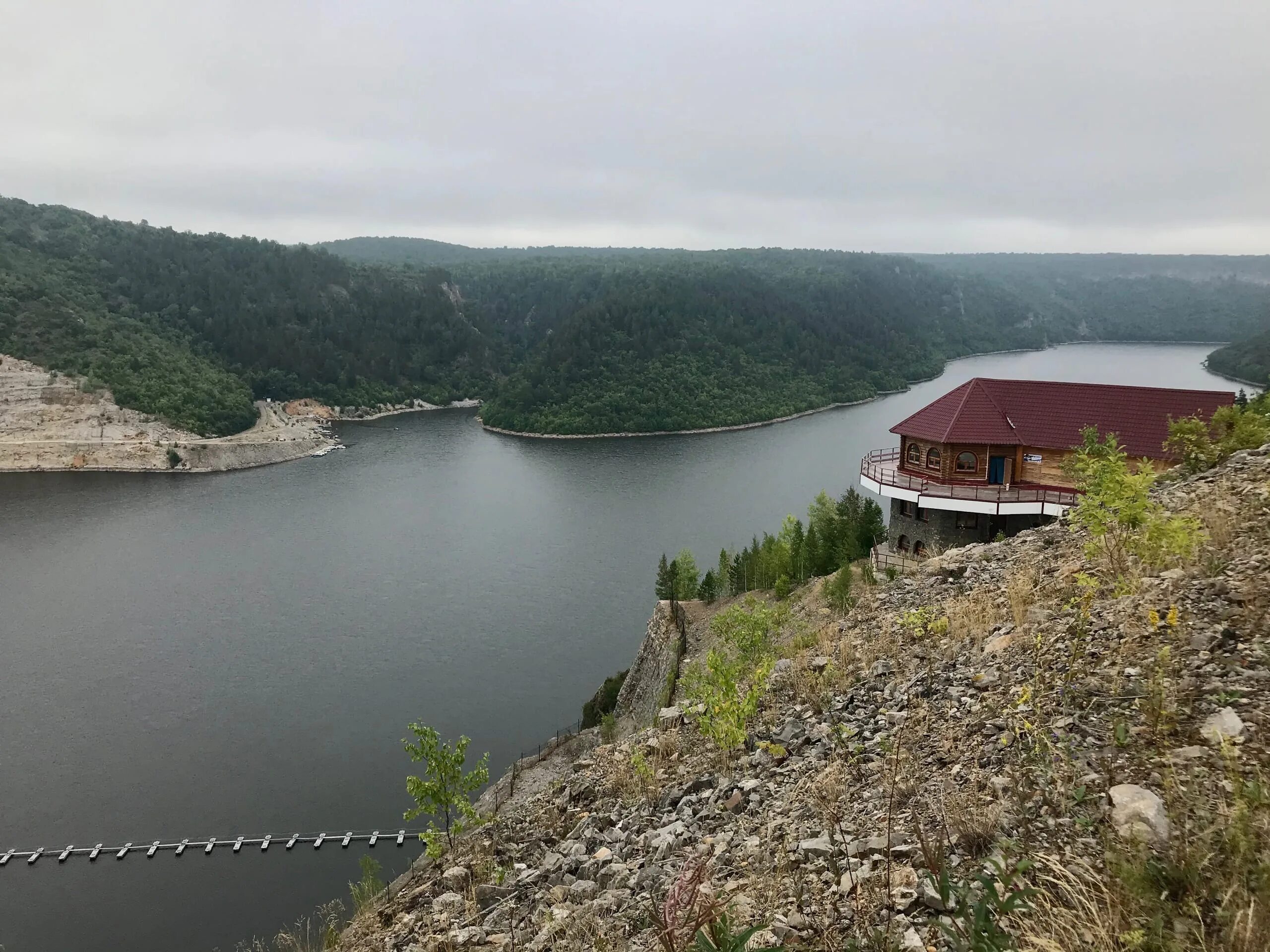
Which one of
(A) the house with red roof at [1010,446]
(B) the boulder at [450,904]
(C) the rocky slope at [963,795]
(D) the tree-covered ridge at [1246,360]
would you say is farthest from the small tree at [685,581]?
(D) the tree-covered ridge at [1246,360]

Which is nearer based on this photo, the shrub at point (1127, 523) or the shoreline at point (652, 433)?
the shrub at point (1127, 523)

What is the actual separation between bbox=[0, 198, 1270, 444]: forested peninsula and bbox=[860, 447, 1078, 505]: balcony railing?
2543 inches

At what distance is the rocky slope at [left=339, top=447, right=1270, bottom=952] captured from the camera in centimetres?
307

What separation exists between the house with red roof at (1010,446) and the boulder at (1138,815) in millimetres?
17732

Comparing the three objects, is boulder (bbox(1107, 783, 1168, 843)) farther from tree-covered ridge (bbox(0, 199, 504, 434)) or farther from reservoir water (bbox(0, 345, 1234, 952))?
tree-covered ridge (bbox(0, 199, 504, 434))

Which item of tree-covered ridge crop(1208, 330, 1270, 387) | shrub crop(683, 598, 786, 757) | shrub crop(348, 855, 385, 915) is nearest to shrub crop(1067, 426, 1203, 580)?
shrub crop(683, 598, 786, 757)

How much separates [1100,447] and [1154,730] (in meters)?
8.33

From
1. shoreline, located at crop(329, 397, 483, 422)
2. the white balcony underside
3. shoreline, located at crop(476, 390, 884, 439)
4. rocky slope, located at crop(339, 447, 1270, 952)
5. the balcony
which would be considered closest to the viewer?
rocky slope, located at crop(339, 447, 1270, 952)

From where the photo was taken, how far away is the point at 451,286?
521ft

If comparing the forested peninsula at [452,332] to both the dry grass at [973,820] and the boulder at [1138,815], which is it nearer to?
the dry grass at [973,820]

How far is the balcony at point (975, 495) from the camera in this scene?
66.2ft

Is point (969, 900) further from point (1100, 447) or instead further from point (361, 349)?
point (361, 349)

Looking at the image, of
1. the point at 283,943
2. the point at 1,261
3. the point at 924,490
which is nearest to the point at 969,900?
the point at 283,943

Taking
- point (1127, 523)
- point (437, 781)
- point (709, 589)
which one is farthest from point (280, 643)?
point (1127, 523)
